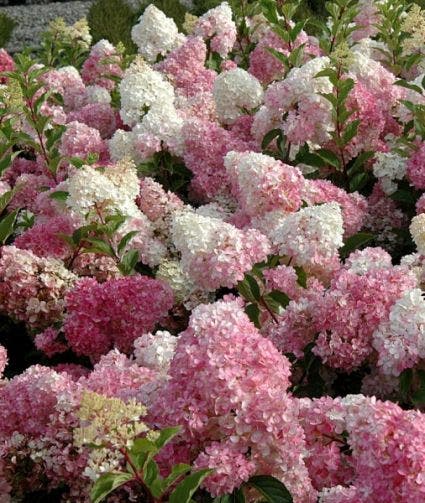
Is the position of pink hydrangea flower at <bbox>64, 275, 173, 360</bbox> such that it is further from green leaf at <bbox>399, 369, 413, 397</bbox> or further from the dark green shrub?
the dark green shrub

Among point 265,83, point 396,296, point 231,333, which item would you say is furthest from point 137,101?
point 231,333

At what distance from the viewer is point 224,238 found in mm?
2281

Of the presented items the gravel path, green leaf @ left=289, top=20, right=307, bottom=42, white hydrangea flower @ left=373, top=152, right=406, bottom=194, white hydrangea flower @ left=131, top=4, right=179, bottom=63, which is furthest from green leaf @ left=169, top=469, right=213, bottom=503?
the gravel path

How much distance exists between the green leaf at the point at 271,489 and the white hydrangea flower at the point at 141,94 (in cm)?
192

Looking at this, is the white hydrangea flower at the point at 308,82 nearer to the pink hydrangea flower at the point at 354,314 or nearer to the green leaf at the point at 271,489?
the pink hydrangea flower at the point at 354,314

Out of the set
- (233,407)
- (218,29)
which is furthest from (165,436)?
(218,29)

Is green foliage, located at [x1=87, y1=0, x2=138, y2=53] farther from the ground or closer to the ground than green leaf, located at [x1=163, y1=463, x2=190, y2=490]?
closer to the ground

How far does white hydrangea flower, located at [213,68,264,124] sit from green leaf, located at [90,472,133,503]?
213cm

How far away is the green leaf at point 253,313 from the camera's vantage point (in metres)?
2.26

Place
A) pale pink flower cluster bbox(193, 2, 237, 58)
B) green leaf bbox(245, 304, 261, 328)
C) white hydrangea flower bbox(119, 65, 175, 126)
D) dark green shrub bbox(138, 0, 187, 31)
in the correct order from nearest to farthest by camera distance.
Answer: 1. green leaf bbox(245, 304, 261, 328)
2. white hydrangea flower bbox(119, 65, 175, 126)
3. pale pink flower cluster bbox(193, 2, 237, 58)
4. dark green shrub bbox(138, 0, 187, 31)

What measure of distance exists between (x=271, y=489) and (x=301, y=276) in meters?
0.78

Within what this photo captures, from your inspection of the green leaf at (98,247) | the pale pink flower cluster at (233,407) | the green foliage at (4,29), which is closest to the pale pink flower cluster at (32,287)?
the green leaf at (98,247)

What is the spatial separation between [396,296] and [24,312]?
1.03m

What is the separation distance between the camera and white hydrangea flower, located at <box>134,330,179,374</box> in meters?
2.12
